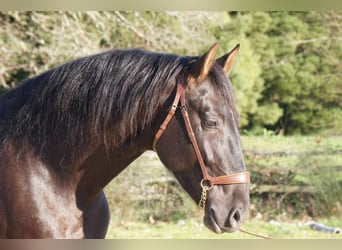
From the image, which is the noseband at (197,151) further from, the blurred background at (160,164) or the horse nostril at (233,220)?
the blurred background at (160,164)

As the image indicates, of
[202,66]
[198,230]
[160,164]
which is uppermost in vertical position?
[202,66]

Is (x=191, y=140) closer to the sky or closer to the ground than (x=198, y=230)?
closer to the sky

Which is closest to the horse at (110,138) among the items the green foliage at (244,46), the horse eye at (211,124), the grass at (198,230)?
the horse eye at (211,124)

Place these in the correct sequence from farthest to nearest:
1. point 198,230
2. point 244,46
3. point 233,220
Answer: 1. point 244,46
2. point 198,230
3. point 233,220

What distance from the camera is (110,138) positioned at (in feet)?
8.19

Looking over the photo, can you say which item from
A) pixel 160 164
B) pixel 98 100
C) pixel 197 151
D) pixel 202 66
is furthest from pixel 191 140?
pixel 160 164

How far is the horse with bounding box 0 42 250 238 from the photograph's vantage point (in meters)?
2.34

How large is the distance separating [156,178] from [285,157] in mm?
2885

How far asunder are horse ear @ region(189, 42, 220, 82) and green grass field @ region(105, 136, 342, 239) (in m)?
5.01

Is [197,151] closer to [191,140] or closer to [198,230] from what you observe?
[191,140]

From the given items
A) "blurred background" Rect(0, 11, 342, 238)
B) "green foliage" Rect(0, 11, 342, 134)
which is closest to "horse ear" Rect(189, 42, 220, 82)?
"blurred background" Rect(0, 11, 342, 238)

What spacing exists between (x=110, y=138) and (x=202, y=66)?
623 mm

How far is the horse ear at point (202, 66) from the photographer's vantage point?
2.36 metres

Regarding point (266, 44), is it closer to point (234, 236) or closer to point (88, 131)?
point (234, 236)
